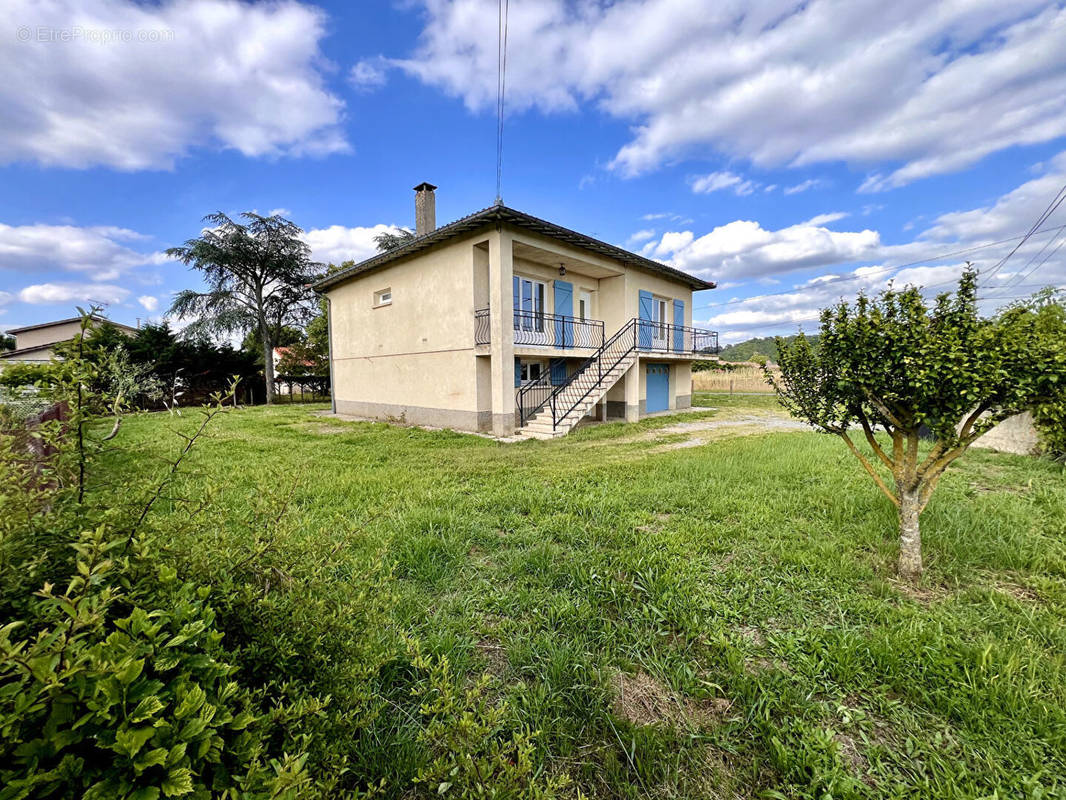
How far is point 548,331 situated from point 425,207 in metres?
6.50

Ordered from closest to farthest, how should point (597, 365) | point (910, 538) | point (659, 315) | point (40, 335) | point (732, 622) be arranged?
point (732, 622), point (910, 538), point (597, 365), point (659, 315), point (40, 335)

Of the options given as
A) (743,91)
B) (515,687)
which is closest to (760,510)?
(515,687)

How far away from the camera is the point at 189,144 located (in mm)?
11109

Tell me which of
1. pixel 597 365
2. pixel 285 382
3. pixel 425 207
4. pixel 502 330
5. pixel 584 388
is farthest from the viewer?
pixel 285 382

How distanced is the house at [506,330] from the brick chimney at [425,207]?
4cm

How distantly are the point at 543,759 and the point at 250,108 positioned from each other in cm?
1121

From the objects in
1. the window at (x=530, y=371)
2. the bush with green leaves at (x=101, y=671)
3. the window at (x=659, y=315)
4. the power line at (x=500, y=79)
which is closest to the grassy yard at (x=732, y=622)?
the bush with green leaves at (x=101, y=671)

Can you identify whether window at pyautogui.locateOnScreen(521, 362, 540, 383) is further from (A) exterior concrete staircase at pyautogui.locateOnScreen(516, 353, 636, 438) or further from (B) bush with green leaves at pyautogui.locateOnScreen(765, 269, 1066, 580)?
(B) bush with green leaves at pyautogui.locateOnScreen(765, 269, 1066, 580)

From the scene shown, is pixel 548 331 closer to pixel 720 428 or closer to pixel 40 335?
pixel 720 428

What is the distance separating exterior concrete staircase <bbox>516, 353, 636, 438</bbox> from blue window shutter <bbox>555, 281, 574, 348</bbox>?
1.67 metres

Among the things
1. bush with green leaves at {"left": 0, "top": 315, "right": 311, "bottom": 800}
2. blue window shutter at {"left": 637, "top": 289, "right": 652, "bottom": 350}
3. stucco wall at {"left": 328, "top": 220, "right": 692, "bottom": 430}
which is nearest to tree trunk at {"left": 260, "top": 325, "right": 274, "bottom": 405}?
stucco wall at {"left": 328, "top": 220, "right": 692, "bottom": 430}

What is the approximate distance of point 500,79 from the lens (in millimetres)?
8664

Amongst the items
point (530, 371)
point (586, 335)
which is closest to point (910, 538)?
point (530, 371)

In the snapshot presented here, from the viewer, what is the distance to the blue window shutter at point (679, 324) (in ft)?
55.2
